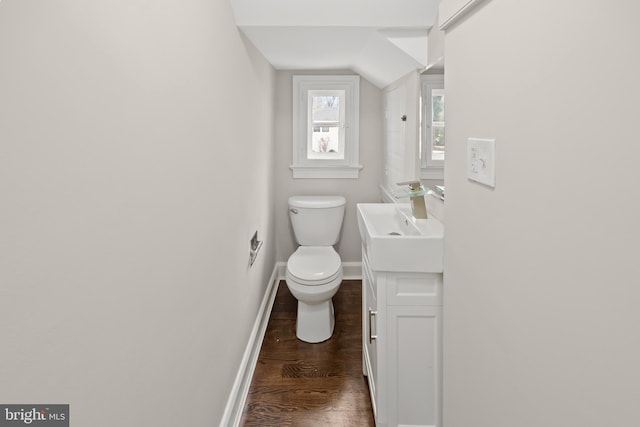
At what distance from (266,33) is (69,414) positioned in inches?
79.7

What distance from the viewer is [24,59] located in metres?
0.63

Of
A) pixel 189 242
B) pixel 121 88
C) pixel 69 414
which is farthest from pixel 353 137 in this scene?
pixel 69 414

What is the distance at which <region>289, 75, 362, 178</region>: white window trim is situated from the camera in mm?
3850

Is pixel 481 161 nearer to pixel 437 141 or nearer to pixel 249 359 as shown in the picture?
pixel 437 141

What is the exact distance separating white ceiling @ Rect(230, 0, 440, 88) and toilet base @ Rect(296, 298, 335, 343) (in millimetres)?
1545

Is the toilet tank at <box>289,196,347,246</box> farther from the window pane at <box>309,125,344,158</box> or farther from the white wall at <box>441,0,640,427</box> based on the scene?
the white wall at <box>441,0,640,427</box>

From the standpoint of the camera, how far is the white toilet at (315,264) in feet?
9.36

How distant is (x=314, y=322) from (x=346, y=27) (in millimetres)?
1761

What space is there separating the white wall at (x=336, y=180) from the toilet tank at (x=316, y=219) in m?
0.21

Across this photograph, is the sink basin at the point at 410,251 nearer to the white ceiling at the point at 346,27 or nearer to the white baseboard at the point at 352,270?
the white ceiling at the point at 346,27

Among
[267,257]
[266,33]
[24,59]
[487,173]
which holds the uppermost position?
[266,33]

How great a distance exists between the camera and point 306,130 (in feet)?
12.9

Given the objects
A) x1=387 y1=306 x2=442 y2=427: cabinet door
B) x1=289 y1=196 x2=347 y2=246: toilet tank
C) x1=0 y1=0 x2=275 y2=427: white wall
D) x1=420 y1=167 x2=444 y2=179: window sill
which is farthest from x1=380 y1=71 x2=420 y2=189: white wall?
x1=0 y1=0 x2=275 y2=427: white wall

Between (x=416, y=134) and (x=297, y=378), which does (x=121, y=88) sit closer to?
(x=416, y=134)
